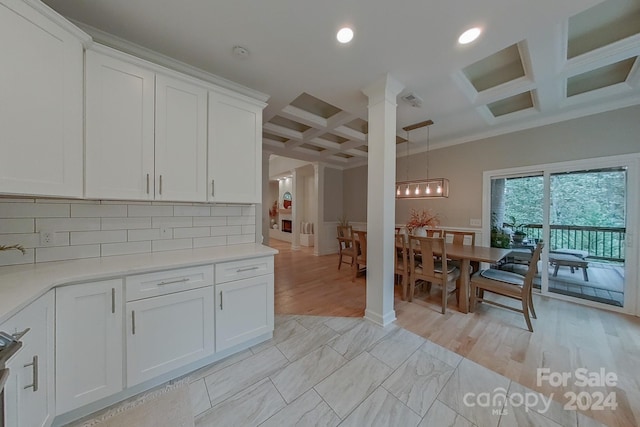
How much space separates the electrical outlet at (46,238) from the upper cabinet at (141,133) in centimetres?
44

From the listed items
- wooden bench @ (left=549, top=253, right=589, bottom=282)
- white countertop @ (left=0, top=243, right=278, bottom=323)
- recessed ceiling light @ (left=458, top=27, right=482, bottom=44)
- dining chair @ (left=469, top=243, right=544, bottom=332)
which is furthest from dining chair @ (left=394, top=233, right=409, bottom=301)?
wooden bench @ (left=549, top=253, right=589, bottom=282)

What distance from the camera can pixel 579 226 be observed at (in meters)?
3.18

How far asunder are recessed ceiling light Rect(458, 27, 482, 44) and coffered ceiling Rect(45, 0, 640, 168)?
2.0 inches

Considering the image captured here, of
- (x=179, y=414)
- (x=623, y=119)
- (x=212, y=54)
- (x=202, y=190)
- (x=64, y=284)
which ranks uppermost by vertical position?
(x=212, y=54)

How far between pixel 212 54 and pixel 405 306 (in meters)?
3.63

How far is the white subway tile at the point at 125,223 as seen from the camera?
1795 millimetres

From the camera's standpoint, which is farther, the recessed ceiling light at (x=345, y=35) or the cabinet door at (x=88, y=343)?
the recessed ceiling light at (x=345, y=35)

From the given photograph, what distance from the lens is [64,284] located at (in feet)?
4.09

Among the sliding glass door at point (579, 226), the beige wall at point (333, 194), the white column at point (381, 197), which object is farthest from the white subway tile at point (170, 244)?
the beige wall at point (333, 194)

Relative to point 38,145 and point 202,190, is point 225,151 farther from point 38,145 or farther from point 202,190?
point 38,145

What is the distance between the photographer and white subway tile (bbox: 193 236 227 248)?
2.24 metres

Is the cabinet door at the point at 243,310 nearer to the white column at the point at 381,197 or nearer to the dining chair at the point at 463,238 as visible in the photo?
the white column at the point at 381,197

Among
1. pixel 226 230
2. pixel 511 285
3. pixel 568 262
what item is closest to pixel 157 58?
pixel 226 230

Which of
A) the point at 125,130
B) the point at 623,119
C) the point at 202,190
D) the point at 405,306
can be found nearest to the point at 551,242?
the point at 623,119
